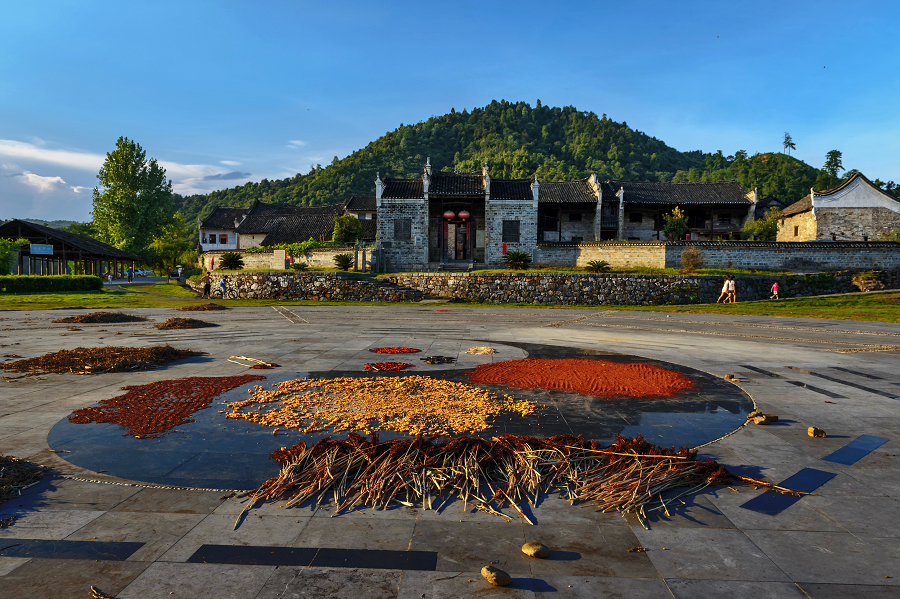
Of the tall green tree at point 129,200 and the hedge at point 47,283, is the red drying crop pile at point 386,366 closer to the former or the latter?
the hedge at point 47,283

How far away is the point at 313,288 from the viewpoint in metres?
31.4

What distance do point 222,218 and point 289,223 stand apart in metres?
11.4

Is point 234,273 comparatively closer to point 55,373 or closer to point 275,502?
point 55,373

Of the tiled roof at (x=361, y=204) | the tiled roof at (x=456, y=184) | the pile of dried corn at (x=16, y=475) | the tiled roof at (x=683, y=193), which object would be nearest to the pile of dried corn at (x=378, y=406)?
the pile of dried corn at (x=16, y=475)

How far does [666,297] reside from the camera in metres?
28.8

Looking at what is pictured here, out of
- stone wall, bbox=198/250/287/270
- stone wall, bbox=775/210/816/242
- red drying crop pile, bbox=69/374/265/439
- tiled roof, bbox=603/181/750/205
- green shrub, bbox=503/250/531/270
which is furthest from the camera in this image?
tiled roof, bbox=603/181/750/205

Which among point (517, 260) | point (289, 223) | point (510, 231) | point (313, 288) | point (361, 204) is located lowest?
point (313, 288)

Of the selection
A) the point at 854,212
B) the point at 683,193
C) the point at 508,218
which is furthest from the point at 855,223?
the point at 508,218

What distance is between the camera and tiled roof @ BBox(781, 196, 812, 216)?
39906 millimetres

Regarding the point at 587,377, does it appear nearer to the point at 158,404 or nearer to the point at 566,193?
the point at 158,404

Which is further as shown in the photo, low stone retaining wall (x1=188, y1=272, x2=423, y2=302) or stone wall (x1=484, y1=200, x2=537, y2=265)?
stone wall (x1=484, y1=200, x2=537, y2=265)

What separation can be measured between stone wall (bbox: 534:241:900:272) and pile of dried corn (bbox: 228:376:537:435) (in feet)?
91.5

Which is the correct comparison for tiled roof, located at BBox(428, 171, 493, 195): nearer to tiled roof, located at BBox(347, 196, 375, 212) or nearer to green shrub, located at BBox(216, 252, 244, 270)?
green shrub, located at BBox(216, 252, 244, 270)

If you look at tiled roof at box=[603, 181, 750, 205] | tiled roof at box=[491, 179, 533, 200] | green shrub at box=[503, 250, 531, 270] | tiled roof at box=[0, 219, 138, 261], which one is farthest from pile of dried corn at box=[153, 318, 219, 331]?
tiled roof at box=[603, 181, 750, 205]
